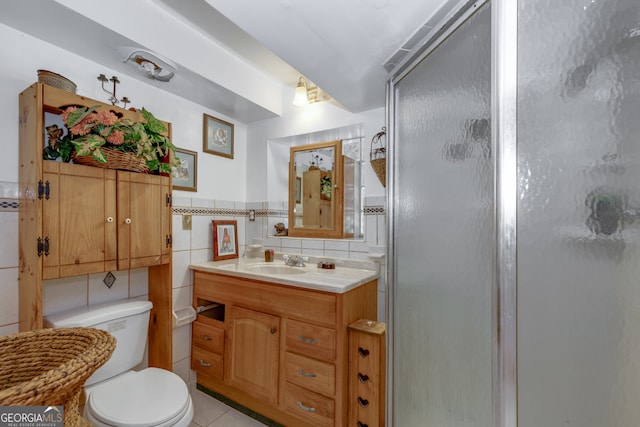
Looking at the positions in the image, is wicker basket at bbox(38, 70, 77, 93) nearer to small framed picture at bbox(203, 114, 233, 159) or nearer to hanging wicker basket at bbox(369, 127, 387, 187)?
small framed picture at bbox(203, 114, 233, 159)

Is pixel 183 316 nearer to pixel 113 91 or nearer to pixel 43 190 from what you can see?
pixel 43 190

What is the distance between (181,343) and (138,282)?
0.54 m

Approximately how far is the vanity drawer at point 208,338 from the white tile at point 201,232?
0.55 metres

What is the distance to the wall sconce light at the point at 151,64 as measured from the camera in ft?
4.79

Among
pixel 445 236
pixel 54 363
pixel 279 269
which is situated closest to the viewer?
pixel 54 363

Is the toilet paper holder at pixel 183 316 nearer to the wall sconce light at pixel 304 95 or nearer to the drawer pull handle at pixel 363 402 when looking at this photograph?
the drawer pull handle at pixel 363 402

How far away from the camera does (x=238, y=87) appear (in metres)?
1.95

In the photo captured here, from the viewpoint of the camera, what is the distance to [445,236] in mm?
877

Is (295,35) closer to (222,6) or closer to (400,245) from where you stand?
(222,6)

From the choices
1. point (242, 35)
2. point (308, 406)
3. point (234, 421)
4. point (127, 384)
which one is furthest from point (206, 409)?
point (242, 35)

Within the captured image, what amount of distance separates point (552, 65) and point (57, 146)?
1806 mm

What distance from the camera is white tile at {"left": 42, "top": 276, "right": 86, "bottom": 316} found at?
53.6 inches

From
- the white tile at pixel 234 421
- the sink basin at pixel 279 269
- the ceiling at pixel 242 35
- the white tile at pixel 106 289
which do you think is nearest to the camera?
the ceiling at pixel 242 35

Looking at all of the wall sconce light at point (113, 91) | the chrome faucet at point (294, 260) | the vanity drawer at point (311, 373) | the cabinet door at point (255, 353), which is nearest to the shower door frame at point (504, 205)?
the vanity drawer at point (311, 373)
